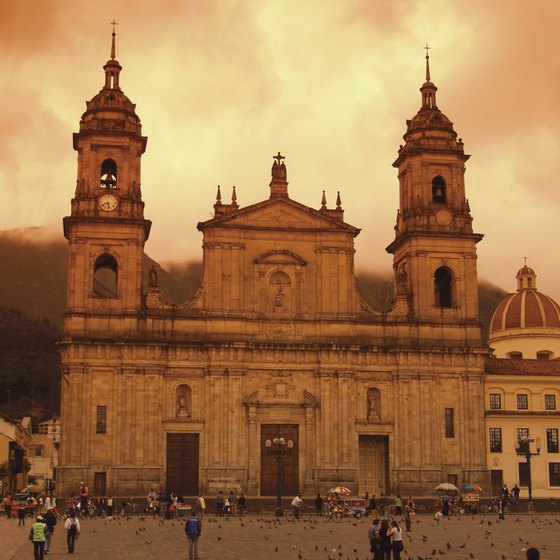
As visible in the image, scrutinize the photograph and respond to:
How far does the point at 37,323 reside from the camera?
176 meters

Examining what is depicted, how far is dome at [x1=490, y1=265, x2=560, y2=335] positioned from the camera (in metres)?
85.2

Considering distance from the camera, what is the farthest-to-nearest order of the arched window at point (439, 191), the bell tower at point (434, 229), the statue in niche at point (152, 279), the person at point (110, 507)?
the arched window at point (439, 191), the bell tower at point (434, 229), the statue in niche at point (152, 279), the person at point (110, 507)

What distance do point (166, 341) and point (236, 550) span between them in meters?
28.6

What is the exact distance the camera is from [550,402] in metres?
67.4

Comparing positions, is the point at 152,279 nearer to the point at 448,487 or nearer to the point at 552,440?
the point at 448,487

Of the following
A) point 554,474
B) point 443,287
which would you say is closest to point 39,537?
point 443,287

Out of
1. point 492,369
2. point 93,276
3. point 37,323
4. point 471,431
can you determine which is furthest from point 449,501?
point 37,323

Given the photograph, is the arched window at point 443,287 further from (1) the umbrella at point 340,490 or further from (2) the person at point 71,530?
(2) the person at point 71,530

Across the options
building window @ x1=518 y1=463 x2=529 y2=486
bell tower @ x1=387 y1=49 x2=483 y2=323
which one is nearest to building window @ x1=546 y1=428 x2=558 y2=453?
building window @ x1=518 y1=463 x2=529 y2=486

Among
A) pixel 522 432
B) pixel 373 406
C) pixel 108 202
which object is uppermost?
pixel 108 202

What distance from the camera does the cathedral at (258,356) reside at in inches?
2359

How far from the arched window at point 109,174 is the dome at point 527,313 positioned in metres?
36.9

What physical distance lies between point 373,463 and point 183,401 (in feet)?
39.1

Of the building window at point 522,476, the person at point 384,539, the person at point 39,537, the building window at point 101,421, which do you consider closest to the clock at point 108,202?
the building window at point 101,421
